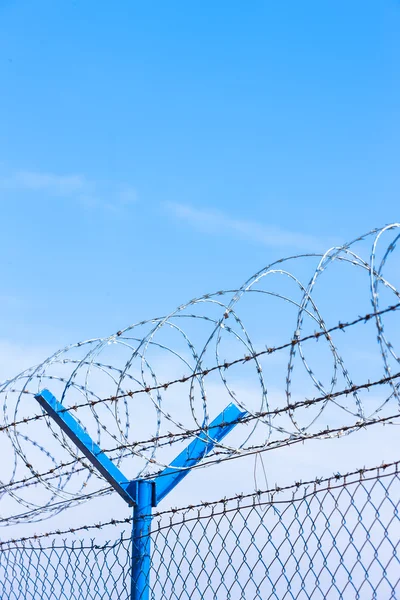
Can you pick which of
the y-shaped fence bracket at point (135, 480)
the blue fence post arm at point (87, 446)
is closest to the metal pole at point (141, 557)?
the y-shaped fence bracket at point (135, 480)

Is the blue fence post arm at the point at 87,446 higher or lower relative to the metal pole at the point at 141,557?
higher

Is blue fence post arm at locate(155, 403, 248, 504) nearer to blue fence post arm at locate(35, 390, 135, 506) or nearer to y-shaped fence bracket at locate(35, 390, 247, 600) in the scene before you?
y-shaped fence bracket at locate(35, 390, 247, 600)

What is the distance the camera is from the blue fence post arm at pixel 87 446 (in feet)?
21.6

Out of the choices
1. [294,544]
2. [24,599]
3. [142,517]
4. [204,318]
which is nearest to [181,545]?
[142,517]

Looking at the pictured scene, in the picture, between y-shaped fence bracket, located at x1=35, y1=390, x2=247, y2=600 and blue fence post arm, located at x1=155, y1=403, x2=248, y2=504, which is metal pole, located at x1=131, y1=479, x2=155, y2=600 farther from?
blue fence post arm, located at x1=155, y1=403, x2=248, y2=504

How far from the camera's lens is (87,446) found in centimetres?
657

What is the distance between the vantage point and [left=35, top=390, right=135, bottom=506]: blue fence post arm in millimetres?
6570

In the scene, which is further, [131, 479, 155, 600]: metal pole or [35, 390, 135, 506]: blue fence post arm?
[35, 390, 135, 506]: blue fence post arm

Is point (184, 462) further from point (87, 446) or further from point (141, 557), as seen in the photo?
point (141, 557)

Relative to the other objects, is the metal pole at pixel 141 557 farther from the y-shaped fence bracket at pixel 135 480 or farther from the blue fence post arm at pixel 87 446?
the blue fence post arm at pixel 87 446

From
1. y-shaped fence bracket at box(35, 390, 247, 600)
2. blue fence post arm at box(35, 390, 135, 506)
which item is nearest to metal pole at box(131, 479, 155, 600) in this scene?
y-shaped fence bracket at box(35, 390, 247, 600)

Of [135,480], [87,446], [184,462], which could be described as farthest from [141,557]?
[87,446]

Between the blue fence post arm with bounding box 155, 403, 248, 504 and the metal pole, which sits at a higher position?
the blue fence post arm with bounding box 155, 403, 248, 504

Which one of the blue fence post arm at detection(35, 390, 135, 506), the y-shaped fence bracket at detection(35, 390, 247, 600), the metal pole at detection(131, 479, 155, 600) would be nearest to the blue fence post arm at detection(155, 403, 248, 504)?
the y-shaped fence bracket at detection(35, 390, 247, 600)
